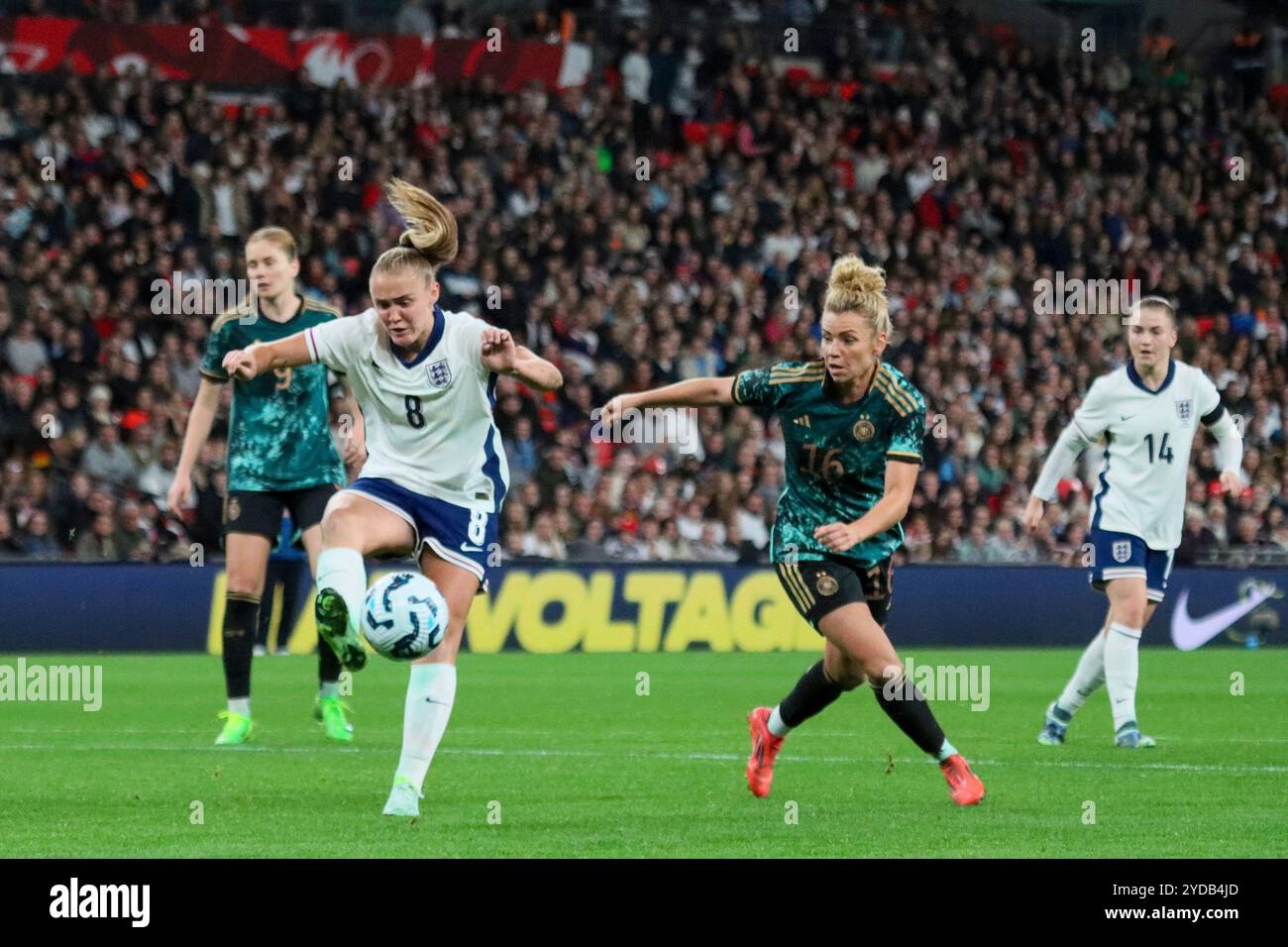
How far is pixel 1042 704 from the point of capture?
14.7 metres

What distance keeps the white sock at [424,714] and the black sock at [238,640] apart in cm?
288

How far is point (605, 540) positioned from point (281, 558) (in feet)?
13.3

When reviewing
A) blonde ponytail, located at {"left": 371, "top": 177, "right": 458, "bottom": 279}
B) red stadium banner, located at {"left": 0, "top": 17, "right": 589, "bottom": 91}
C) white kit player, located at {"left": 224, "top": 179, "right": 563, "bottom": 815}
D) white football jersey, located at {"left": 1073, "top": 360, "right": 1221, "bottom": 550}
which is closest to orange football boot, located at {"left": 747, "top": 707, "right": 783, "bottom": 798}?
white kit player, located at {"left": 224, "top": 179, "right": 563, "bottom": 815}

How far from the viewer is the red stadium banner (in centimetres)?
2488

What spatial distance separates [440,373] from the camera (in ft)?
26.9

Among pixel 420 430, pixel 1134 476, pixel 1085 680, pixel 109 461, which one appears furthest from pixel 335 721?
pixel 109 461

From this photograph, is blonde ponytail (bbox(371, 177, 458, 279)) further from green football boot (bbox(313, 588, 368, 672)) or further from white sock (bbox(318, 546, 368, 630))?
green football boot (bbox(313, 588, 368, 672))

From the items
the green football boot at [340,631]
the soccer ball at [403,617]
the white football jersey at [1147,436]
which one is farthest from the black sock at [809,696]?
the white football jersey at [1147,436]

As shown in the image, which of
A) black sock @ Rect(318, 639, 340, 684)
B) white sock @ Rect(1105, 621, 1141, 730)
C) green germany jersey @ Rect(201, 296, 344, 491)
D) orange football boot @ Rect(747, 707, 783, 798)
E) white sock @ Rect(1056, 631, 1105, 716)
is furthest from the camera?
white sock @ Rect(1056, 631, 1105, 716)

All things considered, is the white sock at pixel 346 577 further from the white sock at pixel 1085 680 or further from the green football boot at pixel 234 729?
the white sock at pixel 1085 680

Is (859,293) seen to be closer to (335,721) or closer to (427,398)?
(427,398)

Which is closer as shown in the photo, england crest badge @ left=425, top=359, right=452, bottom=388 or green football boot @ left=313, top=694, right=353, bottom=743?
england crest badge @ left=425, top=359, right=452, bottom=388

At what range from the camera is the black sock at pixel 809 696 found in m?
8.98

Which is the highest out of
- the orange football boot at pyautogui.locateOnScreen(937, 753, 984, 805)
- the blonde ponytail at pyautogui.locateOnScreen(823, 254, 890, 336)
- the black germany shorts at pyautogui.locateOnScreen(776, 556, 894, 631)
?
the blonde ponytail at pyautogui.locateOnScreen(823, 254, 890, 336)
